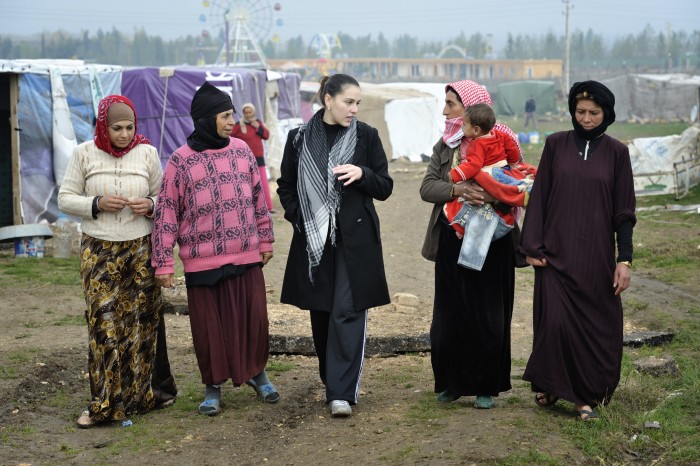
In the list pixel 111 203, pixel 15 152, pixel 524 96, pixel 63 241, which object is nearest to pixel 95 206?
pixel 111 203

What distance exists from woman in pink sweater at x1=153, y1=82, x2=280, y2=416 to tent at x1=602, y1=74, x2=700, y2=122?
39.8 m

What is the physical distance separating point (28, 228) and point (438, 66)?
90.3 m

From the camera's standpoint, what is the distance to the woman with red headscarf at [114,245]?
4.89 m

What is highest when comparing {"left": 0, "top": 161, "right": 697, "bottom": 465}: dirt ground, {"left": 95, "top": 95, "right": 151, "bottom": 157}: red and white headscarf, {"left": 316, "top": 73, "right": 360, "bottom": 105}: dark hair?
{"left": 316, "top": 73, "right": 360, "bottom": 105}: dark hair

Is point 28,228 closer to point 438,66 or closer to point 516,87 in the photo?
point 516,87

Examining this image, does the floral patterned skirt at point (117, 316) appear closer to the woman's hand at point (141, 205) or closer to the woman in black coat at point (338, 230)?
the woman's hand at point (141, 205)

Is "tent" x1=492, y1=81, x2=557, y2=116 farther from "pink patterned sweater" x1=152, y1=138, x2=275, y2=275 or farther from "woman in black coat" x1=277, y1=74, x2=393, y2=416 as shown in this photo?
"pink patterned sweater" x1=152, y1=138, x2=275, y2=275

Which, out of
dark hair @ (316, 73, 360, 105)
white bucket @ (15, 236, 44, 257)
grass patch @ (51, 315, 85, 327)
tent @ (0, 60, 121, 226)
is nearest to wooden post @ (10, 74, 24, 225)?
tent @ (0, 60, 121, 226)

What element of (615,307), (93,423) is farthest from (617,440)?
(93,423)

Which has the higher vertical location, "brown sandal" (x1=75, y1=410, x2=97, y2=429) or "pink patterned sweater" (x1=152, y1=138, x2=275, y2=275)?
"pink patterned sweater" (x1=152, y1=138, x2=275, y2=275)

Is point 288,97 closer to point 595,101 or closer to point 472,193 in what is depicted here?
point 472,193

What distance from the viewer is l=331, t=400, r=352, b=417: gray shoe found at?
5.00 metres

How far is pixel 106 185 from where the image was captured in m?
4.96

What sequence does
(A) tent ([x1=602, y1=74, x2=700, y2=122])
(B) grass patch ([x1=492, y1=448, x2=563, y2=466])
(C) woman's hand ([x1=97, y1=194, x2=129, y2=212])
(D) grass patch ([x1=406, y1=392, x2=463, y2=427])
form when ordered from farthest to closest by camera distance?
1. (A) tent ([x1=602, y1=74, x2=700, y2=122])
2. (D) grass patch ([x1=406, y1=392, x2=463, y2=427])
3. (C) woman's hand ([x1=97, y1=194, x2=129, y2=212])
4. (B) grass patch ([x1=492, y1=448, x2=563, y2=466])
